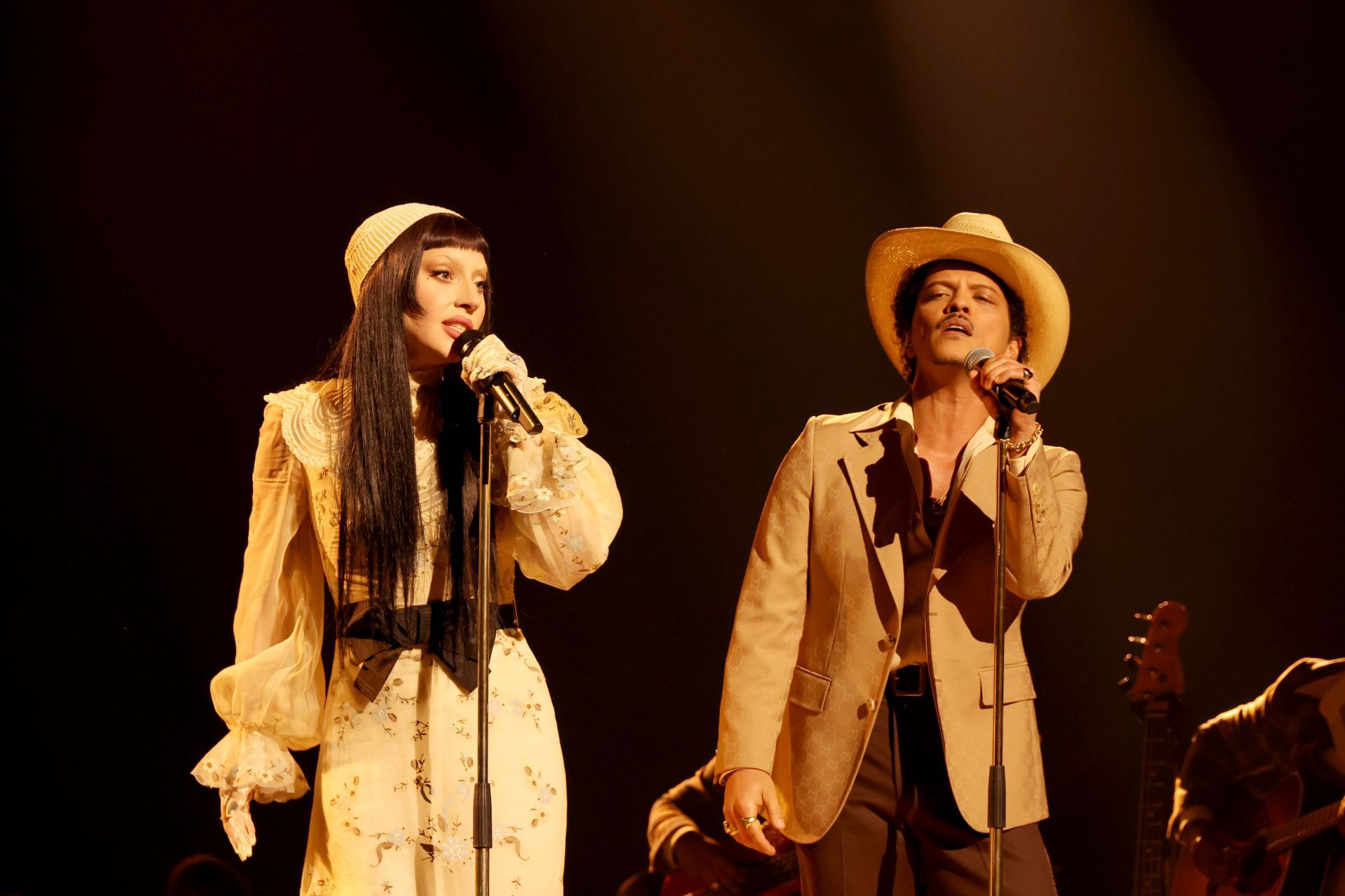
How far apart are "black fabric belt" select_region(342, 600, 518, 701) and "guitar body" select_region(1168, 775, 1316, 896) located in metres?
2.30

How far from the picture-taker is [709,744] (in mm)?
3988

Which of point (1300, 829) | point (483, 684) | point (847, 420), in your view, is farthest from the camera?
point (1300, 829)

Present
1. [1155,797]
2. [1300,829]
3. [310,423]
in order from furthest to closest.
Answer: [1155,797]
[1300,829]
[310,423]

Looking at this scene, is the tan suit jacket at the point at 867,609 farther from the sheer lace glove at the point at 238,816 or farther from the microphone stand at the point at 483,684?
the sheer lace glove at the point at 238,816

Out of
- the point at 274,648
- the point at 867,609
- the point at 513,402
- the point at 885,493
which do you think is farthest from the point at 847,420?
the point at 274,648

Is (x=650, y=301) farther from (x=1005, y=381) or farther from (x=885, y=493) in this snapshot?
(x=1005, y=381)

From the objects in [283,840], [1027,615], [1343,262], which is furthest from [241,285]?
[1343,262]

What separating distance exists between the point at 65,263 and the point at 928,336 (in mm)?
2590

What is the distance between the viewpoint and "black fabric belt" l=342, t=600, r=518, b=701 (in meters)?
2.24

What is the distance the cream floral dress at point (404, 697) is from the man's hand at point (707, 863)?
5.41 feet

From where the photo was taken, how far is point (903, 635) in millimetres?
2451

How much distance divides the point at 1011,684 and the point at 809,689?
0.36 m

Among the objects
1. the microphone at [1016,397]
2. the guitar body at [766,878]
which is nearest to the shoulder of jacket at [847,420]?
the microphone at [1016,397]

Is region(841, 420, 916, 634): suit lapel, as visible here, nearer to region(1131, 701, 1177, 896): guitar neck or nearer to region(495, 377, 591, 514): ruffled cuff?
region(495, 377, 591, 514): ruffled cuff
